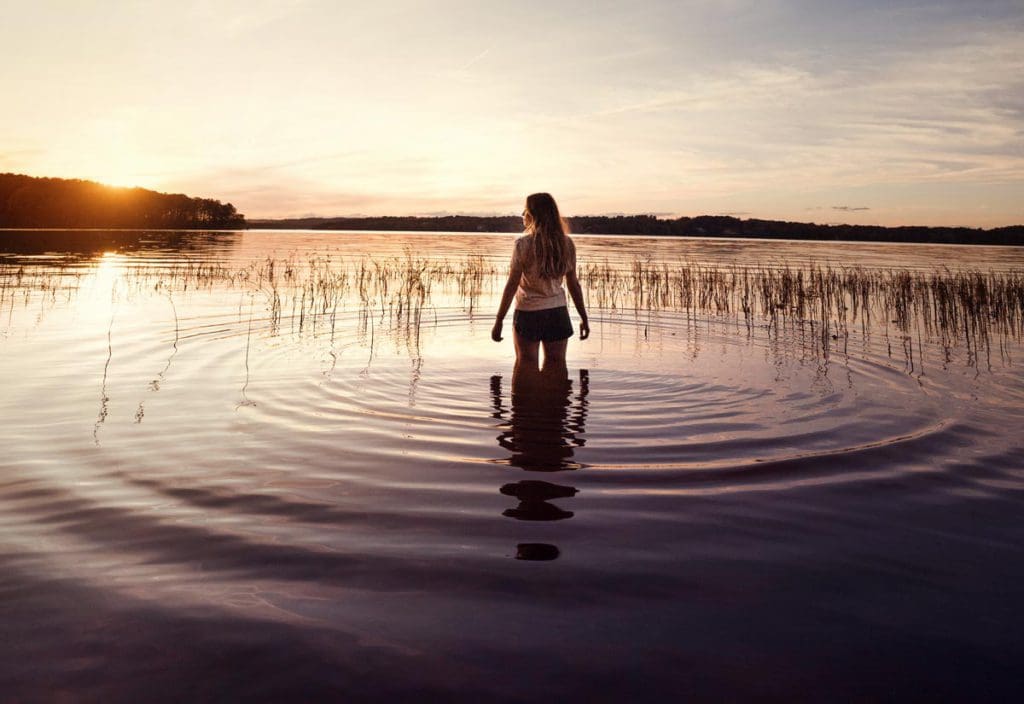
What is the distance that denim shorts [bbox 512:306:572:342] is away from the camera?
29.8 ft

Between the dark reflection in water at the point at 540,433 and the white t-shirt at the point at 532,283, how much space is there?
0.87 m

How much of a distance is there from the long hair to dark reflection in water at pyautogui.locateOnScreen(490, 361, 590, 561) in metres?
1.43

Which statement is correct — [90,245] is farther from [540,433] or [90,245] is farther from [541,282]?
[540,433]

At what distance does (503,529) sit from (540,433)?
2.60 meters

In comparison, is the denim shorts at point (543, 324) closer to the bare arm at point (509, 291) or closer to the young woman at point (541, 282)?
the young woman at point (541, 282)

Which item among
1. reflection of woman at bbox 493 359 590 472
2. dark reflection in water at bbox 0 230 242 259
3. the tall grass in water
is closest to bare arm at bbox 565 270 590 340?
reflection of woman at bbox 493 359 590 472

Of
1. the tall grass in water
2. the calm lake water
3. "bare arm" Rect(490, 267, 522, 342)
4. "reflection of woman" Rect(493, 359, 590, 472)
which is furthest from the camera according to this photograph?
the tall grass in water

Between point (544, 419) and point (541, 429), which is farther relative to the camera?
point (544, 419)

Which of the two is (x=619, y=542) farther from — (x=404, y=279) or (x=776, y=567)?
(x=404, y=279)

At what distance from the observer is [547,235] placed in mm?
8555

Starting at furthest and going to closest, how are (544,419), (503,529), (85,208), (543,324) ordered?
1. (85,208)
2. (543,324)
3. (544,419)
4. (503,529)

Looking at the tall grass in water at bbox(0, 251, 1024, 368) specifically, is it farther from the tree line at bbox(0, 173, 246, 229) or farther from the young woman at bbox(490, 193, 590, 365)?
the tree line at bbox(0, 173, 246, 229)

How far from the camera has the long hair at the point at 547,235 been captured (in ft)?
28.1

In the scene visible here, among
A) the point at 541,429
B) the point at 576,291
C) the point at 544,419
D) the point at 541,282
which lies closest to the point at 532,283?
the point at 541,282
